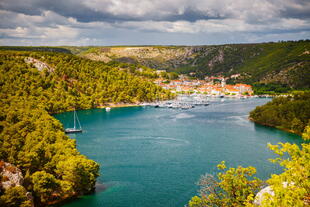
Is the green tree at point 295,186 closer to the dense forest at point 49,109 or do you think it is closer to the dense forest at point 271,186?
the dense forest at point 271,186

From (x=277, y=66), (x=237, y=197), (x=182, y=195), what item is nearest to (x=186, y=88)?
(x=277, y=66)

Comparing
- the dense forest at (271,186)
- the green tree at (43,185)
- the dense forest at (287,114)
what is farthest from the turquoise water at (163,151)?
the dense forest at (271,186)

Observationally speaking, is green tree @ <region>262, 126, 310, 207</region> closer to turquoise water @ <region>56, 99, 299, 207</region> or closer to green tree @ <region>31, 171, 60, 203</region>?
turquoise water @ <region>56, 99, 299, 207</region>

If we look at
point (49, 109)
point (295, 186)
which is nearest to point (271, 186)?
point (295, 186)

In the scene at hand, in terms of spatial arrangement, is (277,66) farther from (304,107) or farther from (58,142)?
(58,142)

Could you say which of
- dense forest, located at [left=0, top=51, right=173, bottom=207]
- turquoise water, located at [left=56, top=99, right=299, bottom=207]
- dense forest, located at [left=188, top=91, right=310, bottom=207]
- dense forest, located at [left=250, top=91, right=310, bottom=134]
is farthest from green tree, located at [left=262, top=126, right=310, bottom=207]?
dense forest, located at [left=250, top=91, right=310, bottom=134]

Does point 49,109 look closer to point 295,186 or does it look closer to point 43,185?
point 43,185
